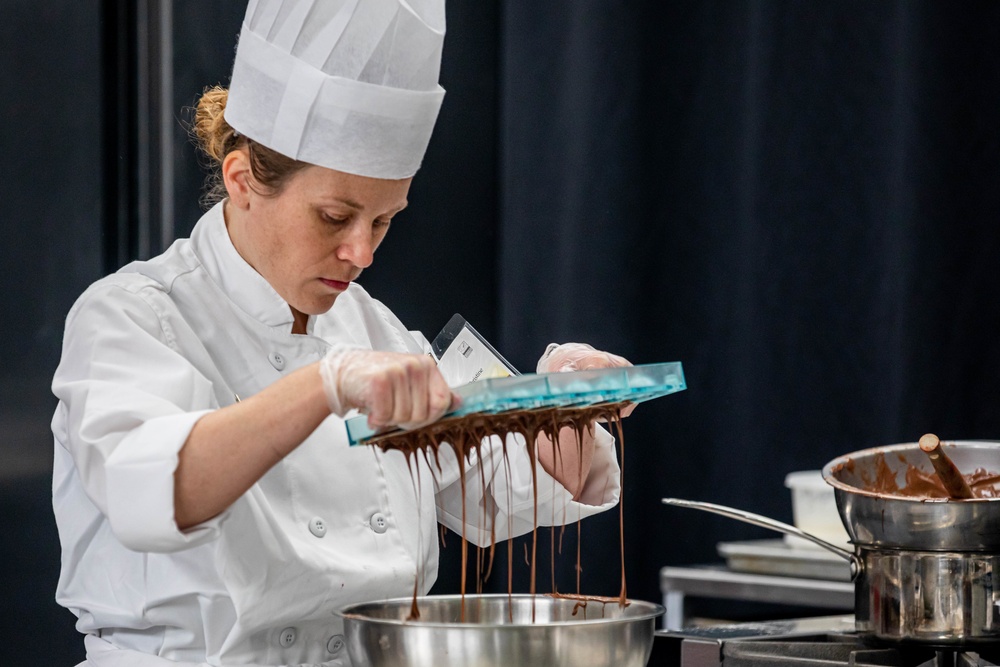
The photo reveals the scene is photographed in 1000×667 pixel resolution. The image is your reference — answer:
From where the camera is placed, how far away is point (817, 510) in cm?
230

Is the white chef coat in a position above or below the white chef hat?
below

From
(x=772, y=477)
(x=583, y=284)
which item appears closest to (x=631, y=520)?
(x=772, y=477)

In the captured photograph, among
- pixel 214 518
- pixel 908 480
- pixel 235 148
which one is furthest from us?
pixel 908 480

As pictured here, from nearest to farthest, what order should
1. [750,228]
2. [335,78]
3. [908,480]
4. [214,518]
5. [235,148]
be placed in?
[214,518]
[335,78]
[235,148]
[908,480]
[750,228]

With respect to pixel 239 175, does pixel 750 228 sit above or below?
above

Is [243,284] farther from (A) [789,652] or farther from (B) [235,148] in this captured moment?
(A) [789,652]

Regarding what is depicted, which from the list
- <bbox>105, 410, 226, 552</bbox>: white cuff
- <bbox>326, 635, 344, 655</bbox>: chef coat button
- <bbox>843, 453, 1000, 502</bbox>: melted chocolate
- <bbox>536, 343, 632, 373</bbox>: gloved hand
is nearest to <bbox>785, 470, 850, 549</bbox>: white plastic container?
<bbox>843, 453, 1000, 502</bbox>: melted chocolate

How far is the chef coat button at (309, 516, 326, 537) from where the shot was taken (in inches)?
54.1

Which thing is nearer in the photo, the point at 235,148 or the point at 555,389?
the point at 555,389

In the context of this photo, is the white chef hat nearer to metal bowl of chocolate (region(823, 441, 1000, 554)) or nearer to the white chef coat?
the white chef coat

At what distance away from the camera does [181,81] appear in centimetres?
197

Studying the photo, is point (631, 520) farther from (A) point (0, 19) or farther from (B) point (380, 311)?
(A) point (0, 19)

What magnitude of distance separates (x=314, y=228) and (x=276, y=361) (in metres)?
0.17

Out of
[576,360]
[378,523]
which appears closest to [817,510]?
[576,360]
